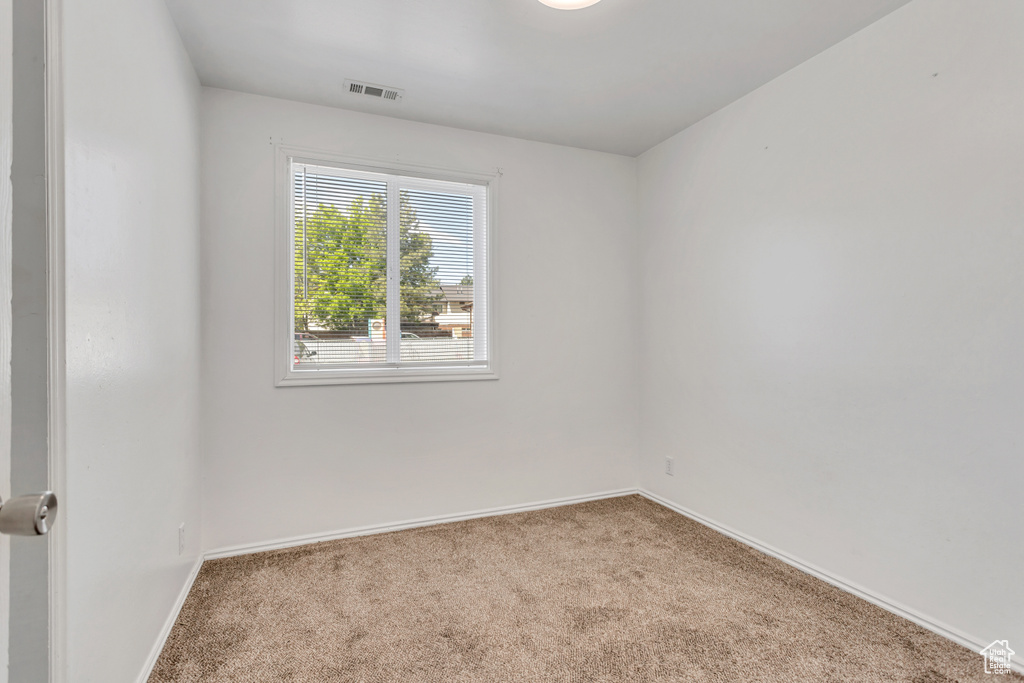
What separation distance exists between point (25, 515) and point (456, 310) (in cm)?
266

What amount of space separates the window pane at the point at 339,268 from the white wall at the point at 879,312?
6.70 ft

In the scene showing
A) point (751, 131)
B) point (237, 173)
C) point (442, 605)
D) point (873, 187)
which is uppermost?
point (751, 131)

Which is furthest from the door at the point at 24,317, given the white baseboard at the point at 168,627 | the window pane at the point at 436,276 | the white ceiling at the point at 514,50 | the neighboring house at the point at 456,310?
the neighboring house at the point at 456,310

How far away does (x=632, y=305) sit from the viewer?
12.2 ft

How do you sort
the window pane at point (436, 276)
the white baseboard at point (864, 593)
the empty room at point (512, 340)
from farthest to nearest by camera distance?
the window pane at point (436, 276) < the white baseboard at point (864, 593) < the empty room at point (512, 340)

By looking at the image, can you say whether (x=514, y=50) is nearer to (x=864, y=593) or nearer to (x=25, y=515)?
(x=25, y=515)

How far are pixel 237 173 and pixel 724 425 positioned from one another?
3.16 m

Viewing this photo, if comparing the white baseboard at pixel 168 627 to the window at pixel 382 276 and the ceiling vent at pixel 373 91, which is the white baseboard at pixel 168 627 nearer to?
the window at pixel 382 276

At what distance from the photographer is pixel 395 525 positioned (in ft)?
9.87

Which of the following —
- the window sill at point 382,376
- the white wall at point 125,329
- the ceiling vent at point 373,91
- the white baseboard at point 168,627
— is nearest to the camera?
the white wall at point 125,329

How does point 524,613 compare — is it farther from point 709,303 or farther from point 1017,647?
point 709,303

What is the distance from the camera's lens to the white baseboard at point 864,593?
1848 mm

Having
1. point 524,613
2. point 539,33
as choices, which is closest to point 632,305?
point 539,33

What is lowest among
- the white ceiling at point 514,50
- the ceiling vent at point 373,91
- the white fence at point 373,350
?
the white fence at point 373,350
